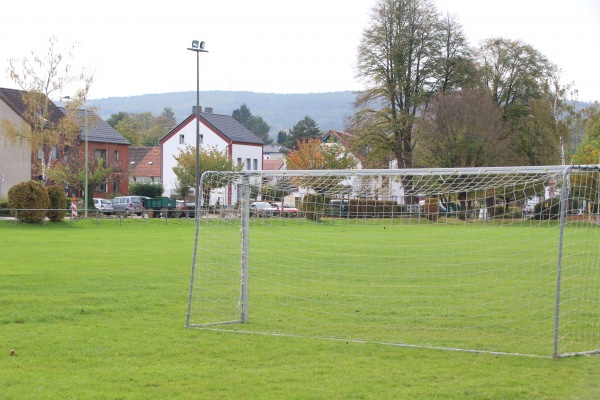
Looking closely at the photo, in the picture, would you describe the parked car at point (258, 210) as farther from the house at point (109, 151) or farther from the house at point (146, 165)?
the house at point (146, 165)

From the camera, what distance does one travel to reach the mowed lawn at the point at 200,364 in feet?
22.4

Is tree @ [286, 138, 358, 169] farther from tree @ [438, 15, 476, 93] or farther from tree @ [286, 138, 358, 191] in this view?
tree @ [438, 15, 476, 93]

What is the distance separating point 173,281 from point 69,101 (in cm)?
3597

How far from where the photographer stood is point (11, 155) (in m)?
51.4

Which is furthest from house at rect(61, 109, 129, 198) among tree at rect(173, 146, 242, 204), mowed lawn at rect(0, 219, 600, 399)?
mowed lawn at rect(0, 219, 600, 399)

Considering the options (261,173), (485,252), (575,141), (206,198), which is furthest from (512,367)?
(575,141)

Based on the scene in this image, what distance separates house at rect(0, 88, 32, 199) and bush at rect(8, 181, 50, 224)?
1513 centimetres

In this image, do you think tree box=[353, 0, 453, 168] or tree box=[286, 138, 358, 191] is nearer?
tree box=[353, 0, 453, 168]

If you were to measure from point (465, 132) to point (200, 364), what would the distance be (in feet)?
136

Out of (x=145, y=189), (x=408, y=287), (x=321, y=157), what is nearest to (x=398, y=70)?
(x=321, y=157)

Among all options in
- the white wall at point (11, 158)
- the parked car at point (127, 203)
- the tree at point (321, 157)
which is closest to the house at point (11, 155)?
the white wall at point (11, 158)

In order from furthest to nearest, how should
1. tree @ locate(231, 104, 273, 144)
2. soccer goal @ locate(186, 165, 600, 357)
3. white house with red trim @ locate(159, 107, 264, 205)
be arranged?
tree @ locate(231, 104, 273, 144)
white house with red trim @ locate(159, 107, 264, 205)
soccer goal @ locate(186, 165, 600, 357)

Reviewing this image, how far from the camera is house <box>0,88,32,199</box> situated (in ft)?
165

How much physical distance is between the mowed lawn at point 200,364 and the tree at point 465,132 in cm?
3754
